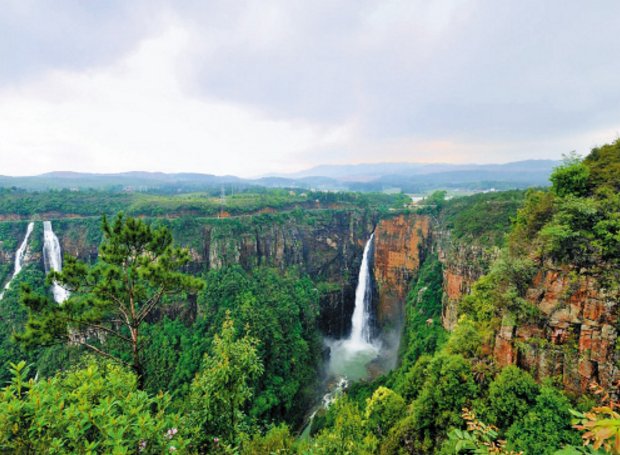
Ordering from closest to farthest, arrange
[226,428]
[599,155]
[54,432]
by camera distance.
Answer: [54,432] < [226,428] < [599,155]

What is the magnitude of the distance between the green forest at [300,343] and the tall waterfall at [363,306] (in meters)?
4.51

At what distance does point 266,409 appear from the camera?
22484mm

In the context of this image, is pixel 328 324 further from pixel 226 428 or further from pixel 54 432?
pixel 54 432

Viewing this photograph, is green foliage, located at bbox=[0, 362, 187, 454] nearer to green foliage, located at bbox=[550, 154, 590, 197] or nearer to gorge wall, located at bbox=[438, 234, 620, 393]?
gorge wall, located at bbox=[438, 234, 620, 393]

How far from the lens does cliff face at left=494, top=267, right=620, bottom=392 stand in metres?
9.48

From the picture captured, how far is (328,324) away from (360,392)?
Answer: 16249 mm

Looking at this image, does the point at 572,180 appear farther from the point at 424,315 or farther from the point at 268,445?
the point at 424,315

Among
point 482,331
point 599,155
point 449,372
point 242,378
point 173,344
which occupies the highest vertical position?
point 599,155

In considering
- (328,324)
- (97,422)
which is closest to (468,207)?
(328,324)

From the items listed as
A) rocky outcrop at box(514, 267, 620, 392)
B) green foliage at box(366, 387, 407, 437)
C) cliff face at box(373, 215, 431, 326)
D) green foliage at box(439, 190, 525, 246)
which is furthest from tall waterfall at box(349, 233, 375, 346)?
rocky outcrop at box(514, 267, 620, 392)

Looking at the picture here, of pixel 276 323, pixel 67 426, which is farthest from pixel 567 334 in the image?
pixel 276 323

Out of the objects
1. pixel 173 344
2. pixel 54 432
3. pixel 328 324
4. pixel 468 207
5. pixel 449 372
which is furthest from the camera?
pixel 328 324

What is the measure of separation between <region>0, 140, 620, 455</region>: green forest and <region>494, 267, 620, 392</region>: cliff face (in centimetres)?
5

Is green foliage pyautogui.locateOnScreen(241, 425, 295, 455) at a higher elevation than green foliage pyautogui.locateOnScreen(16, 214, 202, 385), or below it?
below
